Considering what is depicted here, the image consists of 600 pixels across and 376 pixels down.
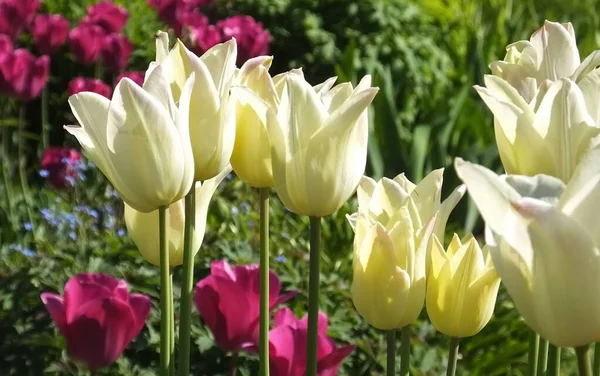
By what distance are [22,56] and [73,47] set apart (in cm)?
47

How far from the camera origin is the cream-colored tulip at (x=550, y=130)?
0.83 metres

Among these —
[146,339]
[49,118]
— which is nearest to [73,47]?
[49,118]

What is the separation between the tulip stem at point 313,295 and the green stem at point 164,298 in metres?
0.14

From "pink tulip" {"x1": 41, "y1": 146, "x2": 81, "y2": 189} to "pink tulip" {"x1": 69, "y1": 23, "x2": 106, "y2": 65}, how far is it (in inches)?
14.2

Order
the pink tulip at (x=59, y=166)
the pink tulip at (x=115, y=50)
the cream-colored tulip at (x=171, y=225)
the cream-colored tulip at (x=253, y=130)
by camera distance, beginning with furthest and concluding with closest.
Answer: the pink tulip at (x=115, y=50), the pink tulip at (x=59, y=166), the cream-colored tulip at (x=171, y=225), the cream-colored tulip at (x=253, y=130)

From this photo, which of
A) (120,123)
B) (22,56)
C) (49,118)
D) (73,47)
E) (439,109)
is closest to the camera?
(120,123)

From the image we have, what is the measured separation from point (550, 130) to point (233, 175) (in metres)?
2.74

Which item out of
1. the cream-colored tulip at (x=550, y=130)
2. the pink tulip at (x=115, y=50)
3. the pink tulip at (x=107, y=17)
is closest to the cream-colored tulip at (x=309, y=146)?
the cream-colored tulip at (x=550, y=130)

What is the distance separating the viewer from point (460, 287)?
915 mm

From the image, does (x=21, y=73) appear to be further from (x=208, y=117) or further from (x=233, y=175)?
(x=208, y=117)

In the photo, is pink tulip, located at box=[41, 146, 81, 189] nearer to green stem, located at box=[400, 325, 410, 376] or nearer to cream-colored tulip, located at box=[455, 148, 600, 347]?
green stem, located at box=[400, 325, 410, 376]

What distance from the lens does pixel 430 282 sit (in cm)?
95

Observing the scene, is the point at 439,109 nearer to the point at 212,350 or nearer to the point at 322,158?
the point at 212,350

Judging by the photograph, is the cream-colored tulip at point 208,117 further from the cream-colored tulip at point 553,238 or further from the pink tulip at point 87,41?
the pink tulip at point 87,41
